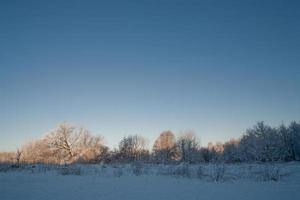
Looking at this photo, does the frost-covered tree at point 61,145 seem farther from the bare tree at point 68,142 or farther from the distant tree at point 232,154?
the distant tree at point 232,154

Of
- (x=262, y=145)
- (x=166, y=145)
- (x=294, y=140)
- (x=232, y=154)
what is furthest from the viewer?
(x=166, y=145)

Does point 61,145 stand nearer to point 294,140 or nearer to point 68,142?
point 68,142

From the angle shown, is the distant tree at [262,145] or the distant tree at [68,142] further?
the distant tree at [68,142]

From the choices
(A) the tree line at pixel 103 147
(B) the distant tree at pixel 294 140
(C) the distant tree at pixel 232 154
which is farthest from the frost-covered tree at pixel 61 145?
(B) the distant tree at pixel 294 140

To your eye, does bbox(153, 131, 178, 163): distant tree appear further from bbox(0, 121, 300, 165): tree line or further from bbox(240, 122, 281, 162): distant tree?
bbox(240, 122, 281, 162): distant tree

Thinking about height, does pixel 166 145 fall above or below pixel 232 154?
above

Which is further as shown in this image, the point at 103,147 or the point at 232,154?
the point at 232,154

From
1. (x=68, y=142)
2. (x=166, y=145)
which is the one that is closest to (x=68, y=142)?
(x=68, y=142)

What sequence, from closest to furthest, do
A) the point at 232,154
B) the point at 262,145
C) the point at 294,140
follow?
the point at 262,145, the point at 294,140, the point at 232,154

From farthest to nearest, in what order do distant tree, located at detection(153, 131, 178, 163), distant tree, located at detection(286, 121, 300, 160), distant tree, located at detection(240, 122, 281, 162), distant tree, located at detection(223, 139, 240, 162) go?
distant tree, located at detection(153, 131, 178, 163) < distant tree, located at detection(223, 139, 240, 162) < distant tree, located at detection(286, 121, 300, 160) < distant tree, located at detection(240, 122, 281, 162)

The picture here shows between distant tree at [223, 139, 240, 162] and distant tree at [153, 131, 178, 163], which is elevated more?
distant tree at [153, 131, 178, 163]

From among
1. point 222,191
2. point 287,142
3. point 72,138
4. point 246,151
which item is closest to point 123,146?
point 72,138

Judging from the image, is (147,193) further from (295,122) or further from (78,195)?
(295,122)

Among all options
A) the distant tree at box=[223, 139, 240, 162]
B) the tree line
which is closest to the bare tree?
the tree line
